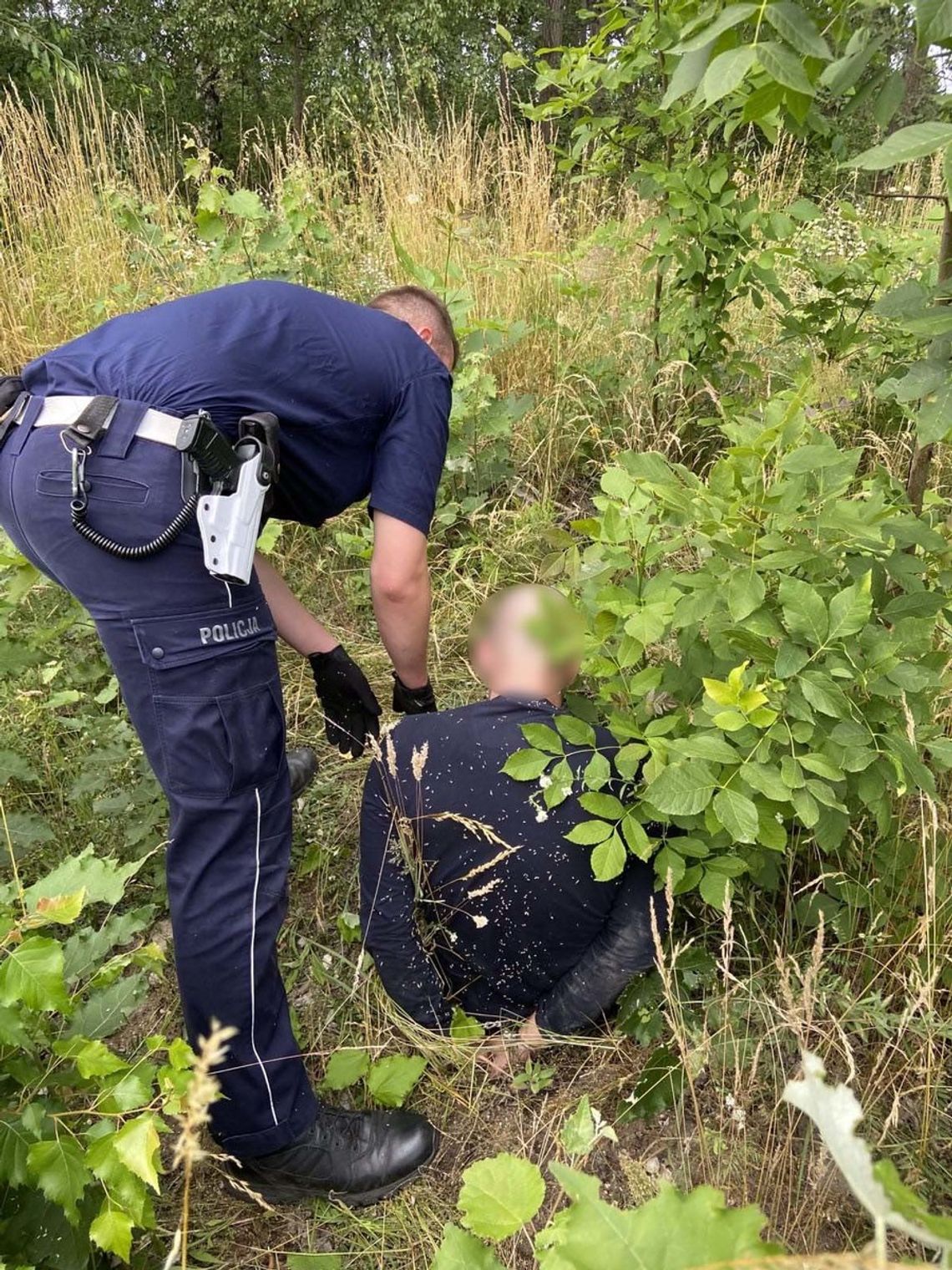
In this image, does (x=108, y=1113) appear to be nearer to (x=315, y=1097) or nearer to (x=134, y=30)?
(x=315, y=1097)

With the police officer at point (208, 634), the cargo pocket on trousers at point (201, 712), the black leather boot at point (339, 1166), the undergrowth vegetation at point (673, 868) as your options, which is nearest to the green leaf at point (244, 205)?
the undergrowth vegetation at point (673, 868)

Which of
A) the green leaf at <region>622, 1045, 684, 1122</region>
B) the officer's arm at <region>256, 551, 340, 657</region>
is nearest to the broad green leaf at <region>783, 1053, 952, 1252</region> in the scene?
the green leaf at <region>622, 1045, 684, 1122</region>

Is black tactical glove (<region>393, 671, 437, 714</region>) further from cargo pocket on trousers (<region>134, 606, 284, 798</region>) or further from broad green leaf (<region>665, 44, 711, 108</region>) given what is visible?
broad green leaf (<region>665, 44, 711, 108</region>)

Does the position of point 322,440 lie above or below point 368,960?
above

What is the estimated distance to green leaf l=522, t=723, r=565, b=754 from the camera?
1472 mm

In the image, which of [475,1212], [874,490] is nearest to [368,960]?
[475,1212]

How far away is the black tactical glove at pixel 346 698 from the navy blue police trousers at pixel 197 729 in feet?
2.47

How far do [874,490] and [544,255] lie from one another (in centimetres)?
270

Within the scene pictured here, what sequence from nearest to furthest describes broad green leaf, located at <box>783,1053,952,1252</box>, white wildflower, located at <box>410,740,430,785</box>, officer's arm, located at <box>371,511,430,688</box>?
broad green leaf, located at <box>783,1053,952,1252</box> < white wildflower, located at <box>410,740,430,785</box> < officer's arm, located at <box>371,511,430,688</box>

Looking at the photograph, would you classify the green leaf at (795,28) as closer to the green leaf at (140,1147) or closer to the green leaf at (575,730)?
the green leaf at (575,730)

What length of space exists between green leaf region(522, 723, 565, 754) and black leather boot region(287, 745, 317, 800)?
1020 mm

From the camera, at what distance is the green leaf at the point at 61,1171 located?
3.37 ft

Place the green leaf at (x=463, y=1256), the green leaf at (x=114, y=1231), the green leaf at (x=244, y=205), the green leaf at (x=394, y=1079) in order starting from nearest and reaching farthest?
the green leaf at (x=463, y=1256) < the green leaf at (x=114, y=1231) < the green leaf at (x=394, y=1079) < the green leaf at (x=244, y=205)

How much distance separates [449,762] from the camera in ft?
5.35
